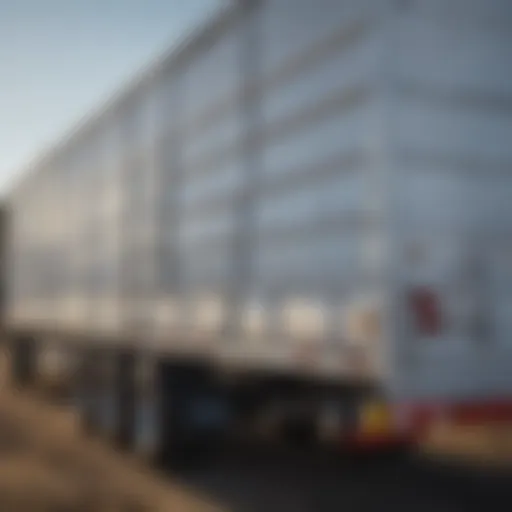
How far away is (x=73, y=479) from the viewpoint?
311 inches

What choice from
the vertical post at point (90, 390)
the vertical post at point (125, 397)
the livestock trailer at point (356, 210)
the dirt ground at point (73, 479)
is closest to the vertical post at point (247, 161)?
the livestock trailer at point (356, 210)

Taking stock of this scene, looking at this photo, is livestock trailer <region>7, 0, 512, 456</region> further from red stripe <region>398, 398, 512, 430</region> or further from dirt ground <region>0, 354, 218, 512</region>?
dirt ground <region>0, 354, 218, 512</region>

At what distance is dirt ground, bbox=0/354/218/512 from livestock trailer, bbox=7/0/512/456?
1436mm

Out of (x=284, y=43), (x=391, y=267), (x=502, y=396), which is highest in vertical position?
(x=284, y=43)

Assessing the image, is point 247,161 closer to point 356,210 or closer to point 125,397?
point 356,210

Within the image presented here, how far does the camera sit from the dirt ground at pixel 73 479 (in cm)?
690

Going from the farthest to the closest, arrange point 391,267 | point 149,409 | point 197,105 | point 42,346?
1. point 42,346
2. point 149,409
3. point 197,105
4. point 391,267

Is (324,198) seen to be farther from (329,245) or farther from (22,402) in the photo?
(22,402)

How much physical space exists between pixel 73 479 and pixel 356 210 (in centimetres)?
481

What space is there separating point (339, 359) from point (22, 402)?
1112 centimetres

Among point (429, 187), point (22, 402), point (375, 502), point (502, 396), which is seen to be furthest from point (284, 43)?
point (22, 402)

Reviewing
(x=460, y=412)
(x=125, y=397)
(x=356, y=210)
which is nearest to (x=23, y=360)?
(x=125, y=397)

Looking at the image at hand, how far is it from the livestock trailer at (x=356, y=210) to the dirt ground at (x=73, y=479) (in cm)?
144

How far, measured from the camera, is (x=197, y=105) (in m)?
6.79
